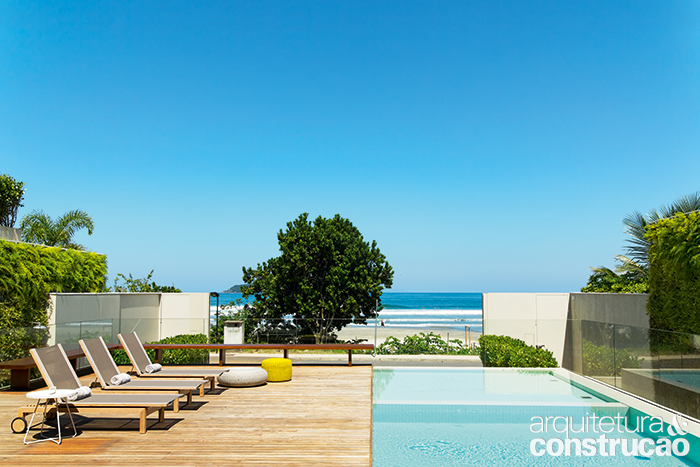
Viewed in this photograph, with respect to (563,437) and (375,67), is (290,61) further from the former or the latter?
(563,437)

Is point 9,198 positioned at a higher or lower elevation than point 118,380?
higher

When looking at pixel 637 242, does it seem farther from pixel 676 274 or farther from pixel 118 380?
pixel 118 380

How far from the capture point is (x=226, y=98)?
2097 centimetres

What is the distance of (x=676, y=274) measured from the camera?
9.53 metres

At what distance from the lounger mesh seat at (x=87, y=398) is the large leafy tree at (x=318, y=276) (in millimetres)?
12222

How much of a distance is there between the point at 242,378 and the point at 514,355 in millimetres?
7589

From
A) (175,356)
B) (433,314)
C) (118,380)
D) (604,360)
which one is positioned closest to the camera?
(118,380)

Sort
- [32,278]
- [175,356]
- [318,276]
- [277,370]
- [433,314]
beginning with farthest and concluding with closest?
[433,314], [318,276], [32,278], [175,356], [277,370]

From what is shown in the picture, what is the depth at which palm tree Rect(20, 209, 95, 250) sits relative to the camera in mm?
21672

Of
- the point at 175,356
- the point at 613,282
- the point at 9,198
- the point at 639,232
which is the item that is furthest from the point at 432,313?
the point at 175,356

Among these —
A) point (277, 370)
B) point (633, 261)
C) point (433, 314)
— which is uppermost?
point (633, 261)

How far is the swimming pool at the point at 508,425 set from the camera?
6.57 metres

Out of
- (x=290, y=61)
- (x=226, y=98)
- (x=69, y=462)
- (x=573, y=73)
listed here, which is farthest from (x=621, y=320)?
(x=226, y=98)

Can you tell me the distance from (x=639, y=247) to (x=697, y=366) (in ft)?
37.8
